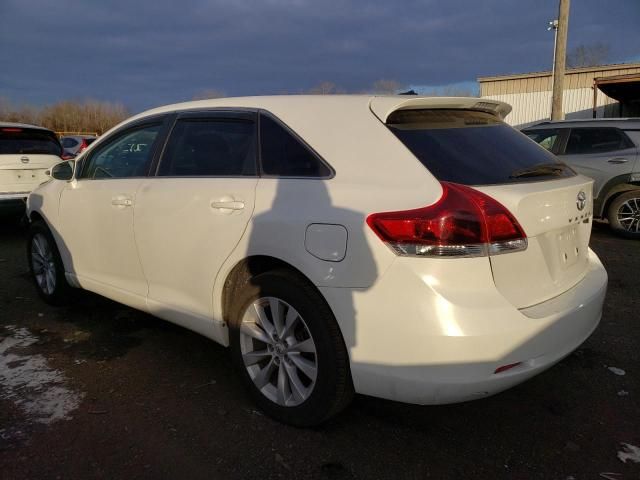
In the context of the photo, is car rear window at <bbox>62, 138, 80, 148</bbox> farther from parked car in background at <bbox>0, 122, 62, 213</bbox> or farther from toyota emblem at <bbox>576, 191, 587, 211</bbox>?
toyota emblem at <bbox>576, 191, 587, 211</bbox>

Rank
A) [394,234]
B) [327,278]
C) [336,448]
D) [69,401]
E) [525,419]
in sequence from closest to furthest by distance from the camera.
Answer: [394,234] → [327,278] → [336,448] → [525,419] → [69,401]

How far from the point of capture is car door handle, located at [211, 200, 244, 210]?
2.84 m

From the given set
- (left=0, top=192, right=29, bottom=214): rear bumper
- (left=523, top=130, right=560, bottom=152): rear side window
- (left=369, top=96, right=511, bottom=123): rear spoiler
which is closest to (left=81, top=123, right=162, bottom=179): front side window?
(left=369, top=96, right=511, bottom=123): rear spoiler

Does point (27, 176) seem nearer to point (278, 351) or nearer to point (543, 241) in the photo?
A: point (278, 351)

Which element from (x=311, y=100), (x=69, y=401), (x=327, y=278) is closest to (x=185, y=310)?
(x=69, y=401)

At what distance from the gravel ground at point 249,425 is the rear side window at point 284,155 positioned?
52.0 inches

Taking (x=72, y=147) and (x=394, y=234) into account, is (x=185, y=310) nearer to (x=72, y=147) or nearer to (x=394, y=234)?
(x=394, y=234)

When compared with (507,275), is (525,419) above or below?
below

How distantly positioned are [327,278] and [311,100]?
40.9 inches

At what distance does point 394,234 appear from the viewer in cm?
227

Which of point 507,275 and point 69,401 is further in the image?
point 69,401

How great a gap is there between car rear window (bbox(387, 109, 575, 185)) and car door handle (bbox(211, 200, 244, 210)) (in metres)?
0.89

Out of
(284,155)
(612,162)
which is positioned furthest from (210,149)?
(612,162)

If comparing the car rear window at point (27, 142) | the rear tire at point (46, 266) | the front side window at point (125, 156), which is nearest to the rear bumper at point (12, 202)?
the car rear window at point (27, 142)
